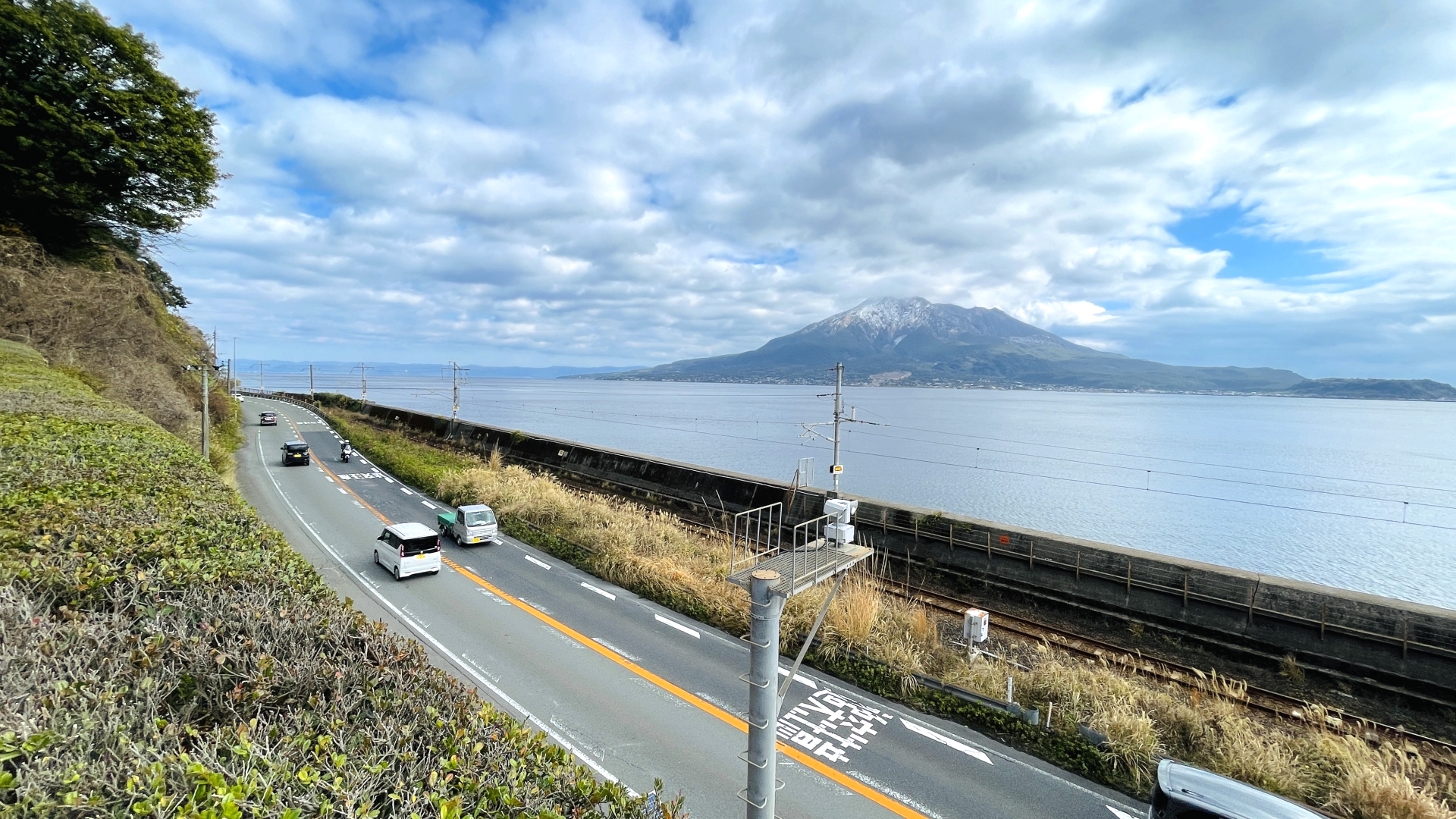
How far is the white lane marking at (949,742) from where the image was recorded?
340 inches

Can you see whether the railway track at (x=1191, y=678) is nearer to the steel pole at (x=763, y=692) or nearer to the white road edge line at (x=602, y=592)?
the white road edge line at (x=602, y=592)

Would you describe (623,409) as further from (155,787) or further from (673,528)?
(155,787)

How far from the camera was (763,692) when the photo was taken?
15.7 feet

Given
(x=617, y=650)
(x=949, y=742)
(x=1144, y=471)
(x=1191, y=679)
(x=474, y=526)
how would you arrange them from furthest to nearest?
(x=1144, y=471)
(x=474, y=526)
(x=1191, y=679)
(x=617, y=650)
(x=949, y=742)

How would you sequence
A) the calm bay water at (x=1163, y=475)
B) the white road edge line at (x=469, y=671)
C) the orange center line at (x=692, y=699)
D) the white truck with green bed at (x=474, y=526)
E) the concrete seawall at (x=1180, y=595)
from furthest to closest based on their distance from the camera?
the calm bay water at (x=1163, y=475), the white truck with green bed at (x=474, y=526), the concrete seawall at (x=1180, y=595), the white road edge line at (x=469, y=671), the orange center line at (x=692, y=699)

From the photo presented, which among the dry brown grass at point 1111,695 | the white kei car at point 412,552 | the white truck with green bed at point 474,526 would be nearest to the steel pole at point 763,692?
the dry brown grass at point 1111,695

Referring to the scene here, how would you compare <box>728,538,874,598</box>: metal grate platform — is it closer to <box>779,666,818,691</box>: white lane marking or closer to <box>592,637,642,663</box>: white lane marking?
<box>779,666,818,691</box>: white lane marking

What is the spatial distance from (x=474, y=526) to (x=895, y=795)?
14532 mm

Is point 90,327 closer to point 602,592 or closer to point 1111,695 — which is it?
point 602,592

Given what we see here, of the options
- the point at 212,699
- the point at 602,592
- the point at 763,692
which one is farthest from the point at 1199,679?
the point at 212,699

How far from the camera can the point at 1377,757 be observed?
8.16 meters

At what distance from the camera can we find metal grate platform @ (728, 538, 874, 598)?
5480mm

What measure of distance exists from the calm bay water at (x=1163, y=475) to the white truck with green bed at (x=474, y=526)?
78.6ft

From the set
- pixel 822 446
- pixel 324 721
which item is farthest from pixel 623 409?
pixel 324 721
